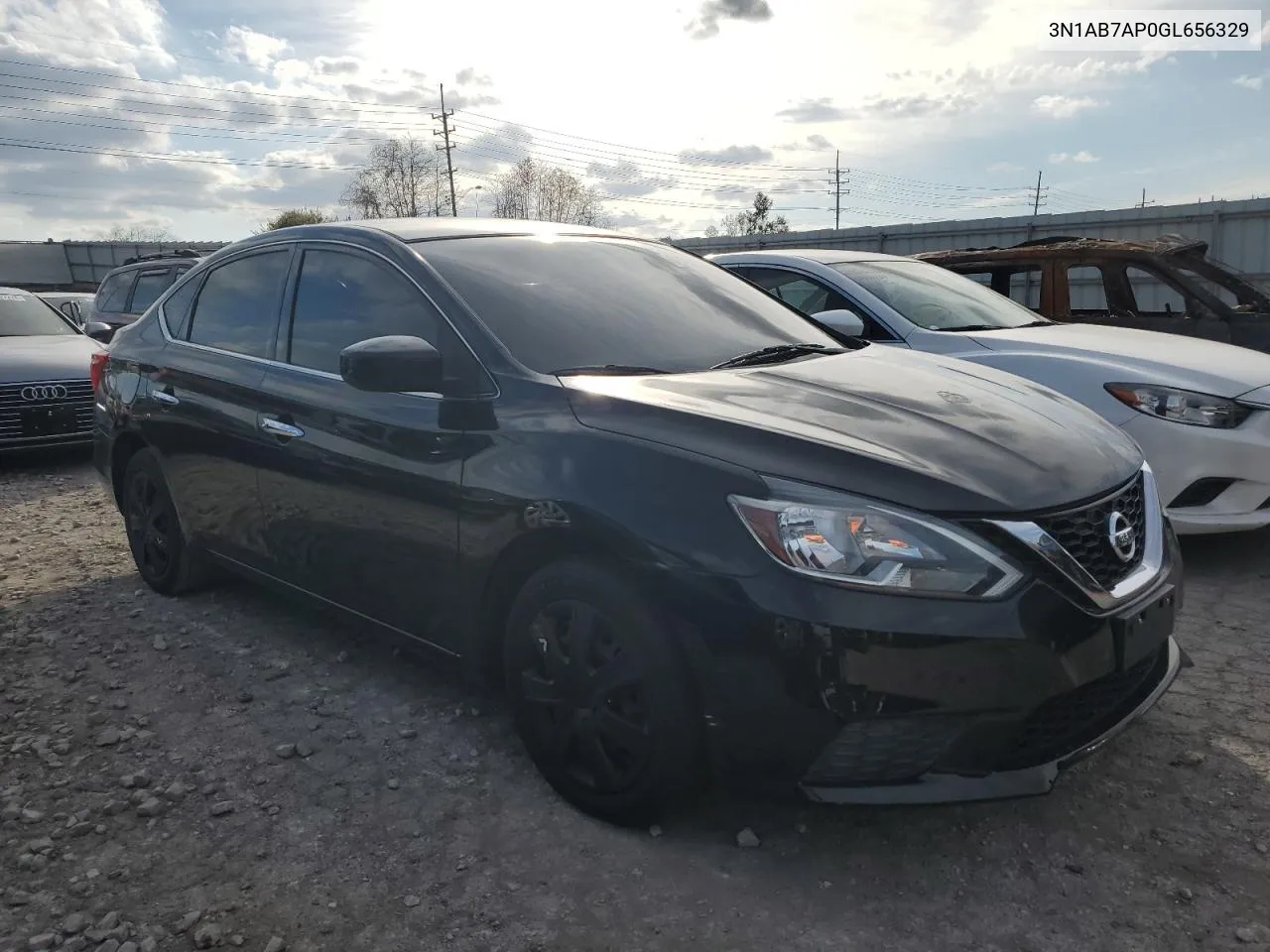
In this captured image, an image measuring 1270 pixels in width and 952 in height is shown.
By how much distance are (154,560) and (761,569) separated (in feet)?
11.6

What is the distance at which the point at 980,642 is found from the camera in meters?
2.19

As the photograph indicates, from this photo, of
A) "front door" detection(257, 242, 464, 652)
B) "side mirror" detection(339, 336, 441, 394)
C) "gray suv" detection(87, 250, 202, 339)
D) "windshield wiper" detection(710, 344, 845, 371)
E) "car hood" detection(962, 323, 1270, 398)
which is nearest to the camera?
"side mirror" detection(339, 336, 441, 394)

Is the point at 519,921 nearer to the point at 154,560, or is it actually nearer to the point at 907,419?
the point at 907,419

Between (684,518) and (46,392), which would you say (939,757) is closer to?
(684,518)

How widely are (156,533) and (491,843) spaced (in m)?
2.79

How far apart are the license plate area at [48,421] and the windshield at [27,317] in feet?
A: 5.30

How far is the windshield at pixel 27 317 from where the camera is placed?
30.9ft

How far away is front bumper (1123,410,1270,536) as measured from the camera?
14.6 ft

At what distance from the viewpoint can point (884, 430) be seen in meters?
2.56

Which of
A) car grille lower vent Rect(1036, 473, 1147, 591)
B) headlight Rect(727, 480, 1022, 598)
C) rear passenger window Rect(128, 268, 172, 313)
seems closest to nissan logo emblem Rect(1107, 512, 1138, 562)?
car grille lower vent Rect(1036, 473, 1147, 591)

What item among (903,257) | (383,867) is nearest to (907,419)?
(383,867)

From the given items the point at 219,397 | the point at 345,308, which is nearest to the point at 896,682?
the point at 345,308

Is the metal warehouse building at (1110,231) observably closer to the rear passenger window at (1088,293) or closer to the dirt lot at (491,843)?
the rear passenger window at (1088,293)

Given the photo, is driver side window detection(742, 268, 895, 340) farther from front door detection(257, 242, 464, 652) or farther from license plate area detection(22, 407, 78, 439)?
license plate area detection(22, 407, 78, 439)
